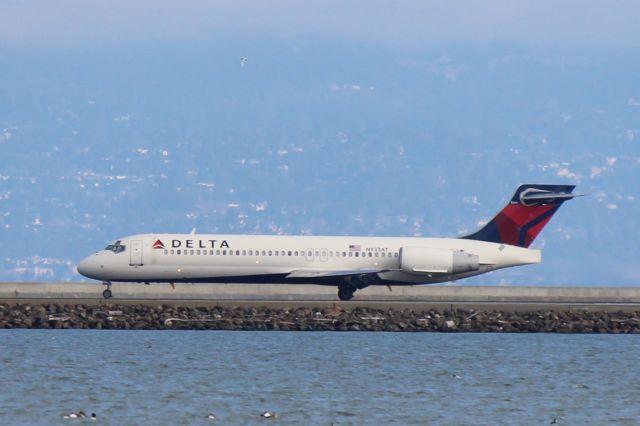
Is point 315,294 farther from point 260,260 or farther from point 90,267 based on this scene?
point 90,267

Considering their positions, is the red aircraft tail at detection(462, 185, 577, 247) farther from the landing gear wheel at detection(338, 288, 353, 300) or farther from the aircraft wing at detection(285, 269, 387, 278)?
the landing gear wheel at detection(338, 288, 353, 300)

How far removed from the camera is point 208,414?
31.9 metres

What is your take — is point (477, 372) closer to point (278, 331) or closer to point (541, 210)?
point (278, 331)

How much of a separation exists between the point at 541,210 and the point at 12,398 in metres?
34.5

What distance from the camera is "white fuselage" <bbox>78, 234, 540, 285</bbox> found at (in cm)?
5909

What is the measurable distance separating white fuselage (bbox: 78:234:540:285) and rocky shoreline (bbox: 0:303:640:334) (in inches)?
343

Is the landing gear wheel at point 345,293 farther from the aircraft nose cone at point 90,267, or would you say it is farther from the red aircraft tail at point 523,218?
the aircraft nose cone at point 90,267

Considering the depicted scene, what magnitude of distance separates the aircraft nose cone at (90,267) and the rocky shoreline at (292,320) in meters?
9.46

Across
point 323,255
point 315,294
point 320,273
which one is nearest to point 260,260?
point 320,273

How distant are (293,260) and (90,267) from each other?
26.9 ft

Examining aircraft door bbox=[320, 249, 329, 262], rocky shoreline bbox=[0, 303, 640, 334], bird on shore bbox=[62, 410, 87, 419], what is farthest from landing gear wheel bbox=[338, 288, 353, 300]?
bird on shore bbox=[62, 410, 87, 419]

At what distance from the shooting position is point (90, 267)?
59.9 m

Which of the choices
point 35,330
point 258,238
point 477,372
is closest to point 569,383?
point 477,372

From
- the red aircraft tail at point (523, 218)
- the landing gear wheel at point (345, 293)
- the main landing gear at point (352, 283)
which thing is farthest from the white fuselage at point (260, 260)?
the red aircraft tail at point (523, 218)
